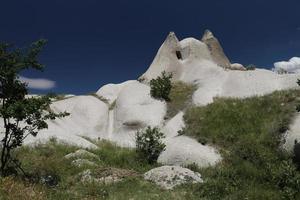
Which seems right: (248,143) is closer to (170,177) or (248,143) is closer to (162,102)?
(170,177)

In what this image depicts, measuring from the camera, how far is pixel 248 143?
101ft

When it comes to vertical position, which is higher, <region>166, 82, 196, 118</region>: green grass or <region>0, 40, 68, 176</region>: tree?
<region>166, 82, 196, 118</region>: green grass

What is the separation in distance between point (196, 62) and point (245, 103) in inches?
631

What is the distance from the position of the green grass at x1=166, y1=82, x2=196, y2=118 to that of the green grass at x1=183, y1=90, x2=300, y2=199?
3645mm

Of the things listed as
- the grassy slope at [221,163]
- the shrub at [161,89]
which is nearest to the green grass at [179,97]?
the grassy slope at [221,163]

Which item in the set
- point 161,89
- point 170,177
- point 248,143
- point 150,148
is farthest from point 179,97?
point 170,177

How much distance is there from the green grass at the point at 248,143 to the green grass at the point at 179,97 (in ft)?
12.0

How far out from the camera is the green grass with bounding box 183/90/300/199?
21.4 metres

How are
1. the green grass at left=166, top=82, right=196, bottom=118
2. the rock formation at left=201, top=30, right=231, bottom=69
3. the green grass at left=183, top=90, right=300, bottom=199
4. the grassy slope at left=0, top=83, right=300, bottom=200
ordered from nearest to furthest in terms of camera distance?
1. the grassy slope at left=0, top=83, right=300, bottom=200
2. the green grass at left=183, top=90, right=300, bottom=199
3. the green grass at left=166, top=82, right=196, bottom=118
4. the rock formation at left=201, top=30, right=231, bottom=69

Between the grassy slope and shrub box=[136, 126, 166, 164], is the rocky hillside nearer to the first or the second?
shrub box=[136, 126, 166, 164]

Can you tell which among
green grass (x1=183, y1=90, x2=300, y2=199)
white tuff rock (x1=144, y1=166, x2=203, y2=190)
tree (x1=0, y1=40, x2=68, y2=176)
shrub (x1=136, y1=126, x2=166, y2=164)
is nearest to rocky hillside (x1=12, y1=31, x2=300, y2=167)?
shrub (x1=136, y1=126, x2=166, y2=164)

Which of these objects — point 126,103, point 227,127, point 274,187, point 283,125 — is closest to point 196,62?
point 126,103

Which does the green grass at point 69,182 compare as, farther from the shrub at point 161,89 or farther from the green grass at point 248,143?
the shrub at point 161,89

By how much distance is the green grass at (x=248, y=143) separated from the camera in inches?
842
